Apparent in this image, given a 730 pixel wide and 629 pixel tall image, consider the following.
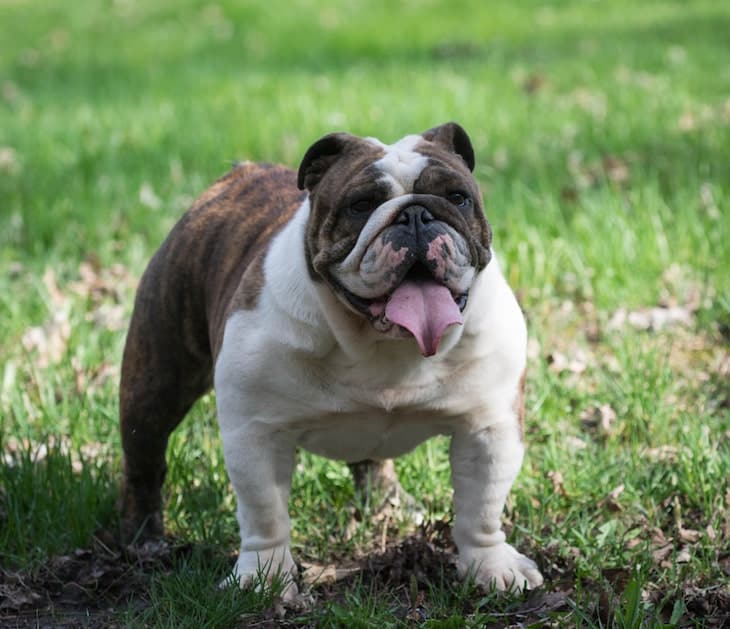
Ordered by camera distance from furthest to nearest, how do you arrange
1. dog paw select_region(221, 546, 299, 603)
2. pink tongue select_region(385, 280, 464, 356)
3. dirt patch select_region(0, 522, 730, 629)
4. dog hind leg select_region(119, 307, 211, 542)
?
dog hind leg select_region(119, 307, 211, 542) < dog paw select_region(221, 546, 299, 603) < dirt patch select_region(0, 522, 730, 629) < pink tongue select_region(385, 280, 464, 356)

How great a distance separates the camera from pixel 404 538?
11.6 feet

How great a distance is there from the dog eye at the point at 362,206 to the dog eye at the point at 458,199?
0.19m

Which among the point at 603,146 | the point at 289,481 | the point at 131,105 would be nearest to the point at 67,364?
the point at 289,481

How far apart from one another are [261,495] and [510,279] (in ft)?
7.55

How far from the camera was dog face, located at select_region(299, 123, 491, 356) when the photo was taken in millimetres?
2686

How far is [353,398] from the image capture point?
3.00m

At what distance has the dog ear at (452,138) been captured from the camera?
122 inches

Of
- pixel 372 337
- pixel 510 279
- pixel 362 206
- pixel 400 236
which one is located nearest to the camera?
pixel 400 236

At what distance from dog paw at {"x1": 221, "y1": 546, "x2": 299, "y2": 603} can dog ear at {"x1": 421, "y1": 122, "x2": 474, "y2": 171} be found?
1166 millimetres

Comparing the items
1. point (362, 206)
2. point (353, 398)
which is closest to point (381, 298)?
point (362, 206)

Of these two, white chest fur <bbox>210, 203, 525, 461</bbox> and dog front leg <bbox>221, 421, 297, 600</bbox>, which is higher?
white chest fur <bbox>210, 203, 525, 461</bbox>

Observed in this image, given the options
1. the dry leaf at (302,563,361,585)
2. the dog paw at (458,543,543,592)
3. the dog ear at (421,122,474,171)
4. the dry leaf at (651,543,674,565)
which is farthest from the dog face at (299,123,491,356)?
the dry leaf at (651,543,674,565)

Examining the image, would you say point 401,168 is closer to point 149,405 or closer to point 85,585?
point 149,405

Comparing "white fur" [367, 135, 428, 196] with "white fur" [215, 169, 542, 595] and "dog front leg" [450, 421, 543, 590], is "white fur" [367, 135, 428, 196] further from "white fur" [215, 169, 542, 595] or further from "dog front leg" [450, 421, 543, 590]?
"dog front leg" [450, 421, 543, 590]
